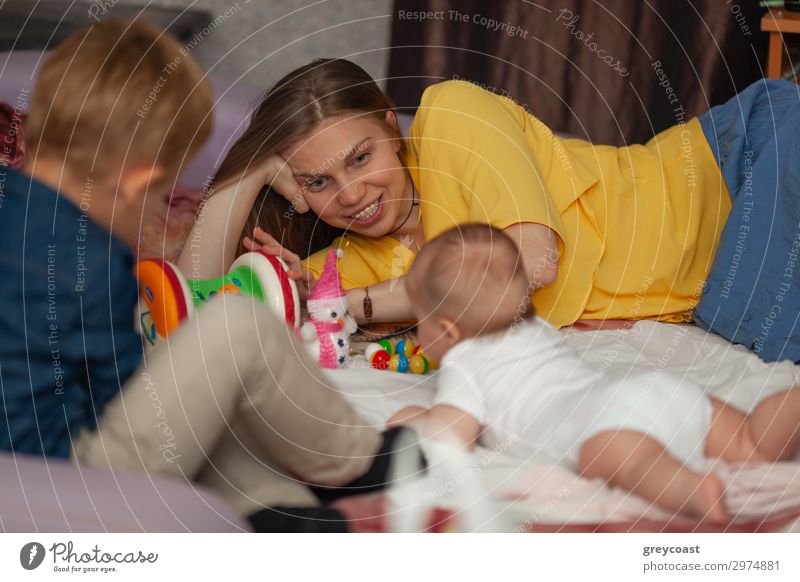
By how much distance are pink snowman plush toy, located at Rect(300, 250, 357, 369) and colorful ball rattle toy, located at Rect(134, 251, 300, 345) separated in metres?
0.02

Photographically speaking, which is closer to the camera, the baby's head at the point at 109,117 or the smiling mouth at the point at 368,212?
the baby's head at the point at 109,117

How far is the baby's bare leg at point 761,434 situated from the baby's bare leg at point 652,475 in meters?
0.05

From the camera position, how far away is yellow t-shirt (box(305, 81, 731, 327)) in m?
0.88

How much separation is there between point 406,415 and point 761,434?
11.1 inches

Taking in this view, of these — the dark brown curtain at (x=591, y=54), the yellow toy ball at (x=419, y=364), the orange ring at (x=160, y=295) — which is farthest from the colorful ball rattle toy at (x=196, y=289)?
the dark brown curtain at (x=591, y=54)

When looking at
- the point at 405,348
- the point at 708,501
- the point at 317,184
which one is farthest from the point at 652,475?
the point at 317,184

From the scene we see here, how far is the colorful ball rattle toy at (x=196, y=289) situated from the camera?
0.78 m

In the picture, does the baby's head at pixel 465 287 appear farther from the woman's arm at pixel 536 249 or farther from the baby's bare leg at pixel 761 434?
the baby's bare leg at pixel 761 434

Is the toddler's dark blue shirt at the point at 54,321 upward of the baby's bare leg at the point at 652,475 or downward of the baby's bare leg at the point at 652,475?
upward

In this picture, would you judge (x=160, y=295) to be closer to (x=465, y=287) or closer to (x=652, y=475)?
(x=465, y=287)

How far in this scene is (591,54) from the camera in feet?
4.80

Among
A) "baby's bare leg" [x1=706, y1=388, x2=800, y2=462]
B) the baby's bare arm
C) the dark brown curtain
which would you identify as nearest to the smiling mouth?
the baby's bare arm

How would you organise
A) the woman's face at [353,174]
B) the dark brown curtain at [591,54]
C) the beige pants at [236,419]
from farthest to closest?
the dark brown curtain at [591,54]
the woman's face at [353,174]
the beige pants at [236,419]

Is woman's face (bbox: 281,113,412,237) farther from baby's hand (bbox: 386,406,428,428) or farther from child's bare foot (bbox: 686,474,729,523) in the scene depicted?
child's bare foot (bbox: 686,474,729,523)
